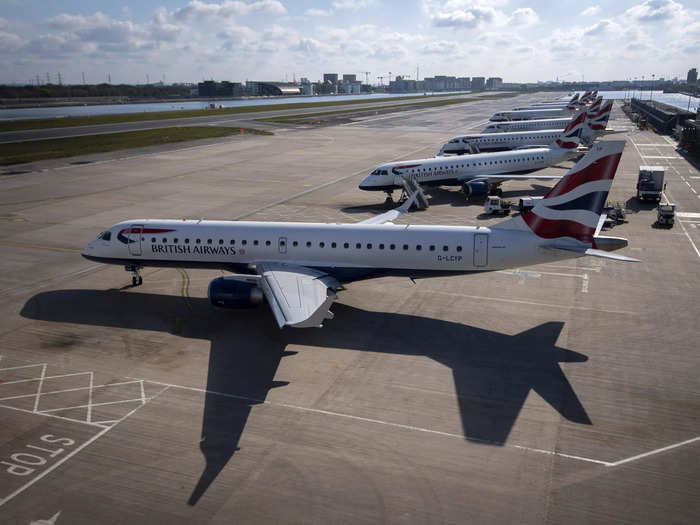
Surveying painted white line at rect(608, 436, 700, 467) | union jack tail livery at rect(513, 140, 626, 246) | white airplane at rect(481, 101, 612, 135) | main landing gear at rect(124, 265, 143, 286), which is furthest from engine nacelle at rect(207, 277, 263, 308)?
white airplane at rect(481, 101, 612, 135)

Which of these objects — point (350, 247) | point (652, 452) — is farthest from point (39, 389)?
point (652, 452)

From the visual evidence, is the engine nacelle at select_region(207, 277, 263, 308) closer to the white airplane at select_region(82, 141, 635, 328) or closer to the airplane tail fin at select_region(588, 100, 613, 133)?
the white airplane at select_region(82, 141, 635, 328)

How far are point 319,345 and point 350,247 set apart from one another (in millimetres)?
6313

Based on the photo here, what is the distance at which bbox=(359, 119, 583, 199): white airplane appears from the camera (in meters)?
56.2

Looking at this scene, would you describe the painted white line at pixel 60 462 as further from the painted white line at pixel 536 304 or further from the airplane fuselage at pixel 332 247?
the painted white line at pixel 536 304

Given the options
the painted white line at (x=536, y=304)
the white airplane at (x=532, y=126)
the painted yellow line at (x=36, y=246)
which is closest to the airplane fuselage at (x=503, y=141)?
the white airplane at (x=532, y=126)

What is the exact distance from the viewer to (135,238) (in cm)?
3128

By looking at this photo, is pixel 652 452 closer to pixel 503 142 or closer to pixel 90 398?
pixel 90 398

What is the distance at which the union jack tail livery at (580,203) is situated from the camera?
24875mm

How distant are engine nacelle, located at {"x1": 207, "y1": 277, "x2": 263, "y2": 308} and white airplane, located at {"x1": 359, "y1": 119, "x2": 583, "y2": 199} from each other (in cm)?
3110

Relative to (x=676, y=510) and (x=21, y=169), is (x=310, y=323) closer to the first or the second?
(x=676, y=510)

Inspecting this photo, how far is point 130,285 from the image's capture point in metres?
33.0

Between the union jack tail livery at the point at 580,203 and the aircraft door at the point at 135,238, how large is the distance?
22.8 meters

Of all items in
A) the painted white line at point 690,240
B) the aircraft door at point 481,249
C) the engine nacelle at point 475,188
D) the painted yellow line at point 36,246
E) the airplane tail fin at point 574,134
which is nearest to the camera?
the aircraft door at point 481,249
